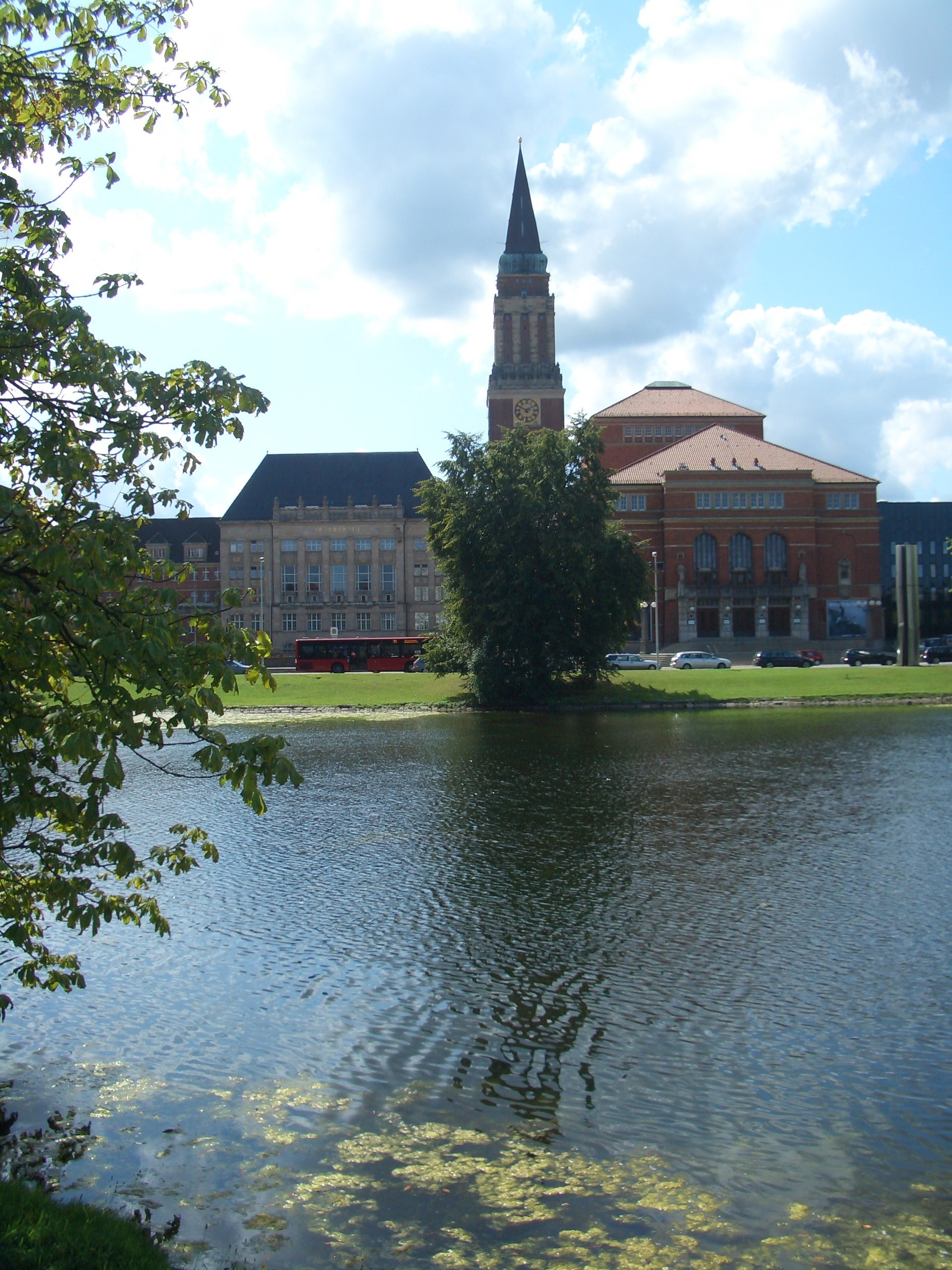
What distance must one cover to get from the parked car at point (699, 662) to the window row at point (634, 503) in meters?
25.6

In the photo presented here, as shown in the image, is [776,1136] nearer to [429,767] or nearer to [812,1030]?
[812,1030]

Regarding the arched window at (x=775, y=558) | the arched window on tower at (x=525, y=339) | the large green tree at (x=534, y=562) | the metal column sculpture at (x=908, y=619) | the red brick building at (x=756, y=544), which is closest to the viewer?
the large green tree at (x=534, y=562)

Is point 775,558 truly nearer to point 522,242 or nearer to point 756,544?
point 756,544

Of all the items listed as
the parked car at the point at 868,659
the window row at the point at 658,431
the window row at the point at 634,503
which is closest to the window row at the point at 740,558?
the window row at the point at 634,503

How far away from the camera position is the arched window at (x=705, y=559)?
96625 mm

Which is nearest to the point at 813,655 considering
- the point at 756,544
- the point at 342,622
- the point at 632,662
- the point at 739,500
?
the point at 632,662

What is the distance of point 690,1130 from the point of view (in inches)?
309

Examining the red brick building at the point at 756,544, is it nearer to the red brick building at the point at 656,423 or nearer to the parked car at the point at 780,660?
the red brick building at the point at 656,423

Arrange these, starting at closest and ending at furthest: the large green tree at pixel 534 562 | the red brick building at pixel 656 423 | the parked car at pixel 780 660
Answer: the large green tree at pixel 534 562
the parked car at pixel 780 660
the red brick building at pixel 656 423

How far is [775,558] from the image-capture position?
97.8 metres

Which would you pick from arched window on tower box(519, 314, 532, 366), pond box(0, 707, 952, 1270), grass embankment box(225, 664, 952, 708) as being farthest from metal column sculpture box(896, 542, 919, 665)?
arched window on tower box(519, 314, 532, 366)

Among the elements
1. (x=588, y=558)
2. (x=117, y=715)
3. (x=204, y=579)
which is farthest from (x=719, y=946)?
(x=204, y=579)

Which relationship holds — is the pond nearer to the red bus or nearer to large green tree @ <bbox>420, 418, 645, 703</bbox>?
large green tree @ <bbox>420, 418, 645, 703</bbox>

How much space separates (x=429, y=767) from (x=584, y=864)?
1293 centimetres
